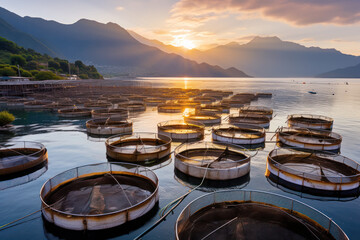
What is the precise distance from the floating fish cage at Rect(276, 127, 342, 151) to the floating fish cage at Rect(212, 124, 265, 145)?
400 cm

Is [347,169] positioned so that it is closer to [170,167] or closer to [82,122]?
[170,167]

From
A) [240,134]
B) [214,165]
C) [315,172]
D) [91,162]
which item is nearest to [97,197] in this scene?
[214,165]

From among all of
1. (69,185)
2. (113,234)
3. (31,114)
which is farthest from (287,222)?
(31,114)

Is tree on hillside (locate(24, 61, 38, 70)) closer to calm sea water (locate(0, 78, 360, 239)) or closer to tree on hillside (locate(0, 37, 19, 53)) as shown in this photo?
tree on hillside (locate(0, 37, 19, 53))

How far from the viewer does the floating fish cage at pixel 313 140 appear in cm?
3502

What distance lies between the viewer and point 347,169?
26359 mm

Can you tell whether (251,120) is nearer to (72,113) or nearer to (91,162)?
(91,162)

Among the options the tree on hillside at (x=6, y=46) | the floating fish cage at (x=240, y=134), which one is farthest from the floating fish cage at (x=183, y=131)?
the tree on hillside at (x=6, y=46)

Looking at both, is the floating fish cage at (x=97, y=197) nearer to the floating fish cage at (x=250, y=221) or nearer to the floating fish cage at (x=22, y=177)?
the floating fish cage at (x=250, y=221)

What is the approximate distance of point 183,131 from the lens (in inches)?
1786

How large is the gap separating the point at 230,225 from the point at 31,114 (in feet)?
228

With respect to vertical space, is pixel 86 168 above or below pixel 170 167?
above

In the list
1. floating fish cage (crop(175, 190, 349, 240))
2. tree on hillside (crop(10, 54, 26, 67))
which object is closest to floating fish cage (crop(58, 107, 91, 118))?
floating fish cage (crop(175, 190, 349, 240))

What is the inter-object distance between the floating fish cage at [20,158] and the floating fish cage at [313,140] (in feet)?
125
